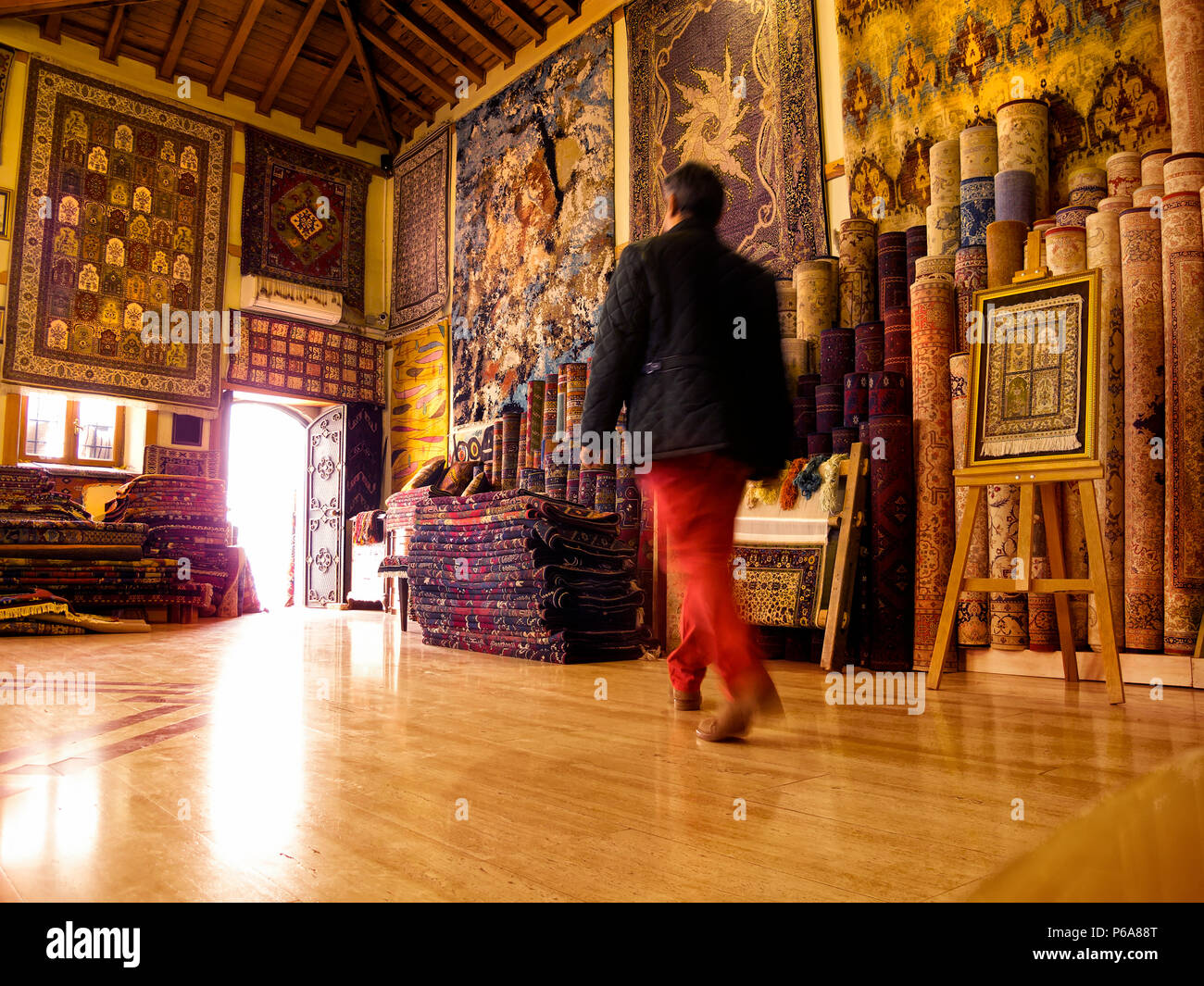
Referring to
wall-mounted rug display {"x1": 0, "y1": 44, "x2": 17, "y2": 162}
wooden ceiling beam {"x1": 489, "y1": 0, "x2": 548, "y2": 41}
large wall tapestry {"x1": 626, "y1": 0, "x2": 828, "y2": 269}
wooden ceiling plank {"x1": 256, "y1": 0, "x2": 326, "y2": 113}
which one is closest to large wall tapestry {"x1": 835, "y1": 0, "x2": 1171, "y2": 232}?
large wall tapestry {"x1": 626, "y1": 0, "x2": 828, "y2": 269}

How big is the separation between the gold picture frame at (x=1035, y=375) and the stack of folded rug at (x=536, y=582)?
193cm

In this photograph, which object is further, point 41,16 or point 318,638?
point 41,16

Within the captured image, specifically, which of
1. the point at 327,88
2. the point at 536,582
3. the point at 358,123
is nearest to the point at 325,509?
the point at 358,123

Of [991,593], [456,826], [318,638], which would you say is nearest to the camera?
[456,826]

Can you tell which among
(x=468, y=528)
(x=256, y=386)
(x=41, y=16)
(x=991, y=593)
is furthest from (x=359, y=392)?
(x=991, y=593)

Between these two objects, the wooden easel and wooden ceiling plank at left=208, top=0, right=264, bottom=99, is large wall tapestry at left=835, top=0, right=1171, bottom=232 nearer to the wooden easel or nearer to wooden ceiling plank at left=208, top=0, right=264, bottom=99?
the wooden easel

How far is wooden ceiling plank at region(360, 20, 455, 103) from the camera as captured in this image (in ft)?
27.2

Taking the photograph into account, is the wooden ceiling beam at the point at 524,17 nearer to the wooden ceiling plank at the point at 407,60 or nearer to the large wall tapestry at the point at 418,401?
the wooden ceiling plank at the point at 407,60

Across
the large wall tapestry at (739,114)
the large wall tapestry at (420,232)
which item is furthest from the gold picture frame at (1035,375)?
the large wall tapestry at (420,232)

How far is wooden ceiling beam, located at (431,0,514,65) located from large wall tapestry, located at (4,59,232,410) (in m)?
2.86

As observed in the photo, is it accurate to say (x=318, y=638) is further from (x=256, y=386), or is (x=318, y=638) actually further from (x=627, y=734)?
(x=256, y=386)

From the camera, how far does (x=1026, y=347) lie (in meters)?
3.10

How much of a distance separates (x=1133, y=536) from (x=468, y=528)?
125 inches

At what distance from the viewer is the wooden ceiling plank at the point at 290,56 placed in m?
7.88
